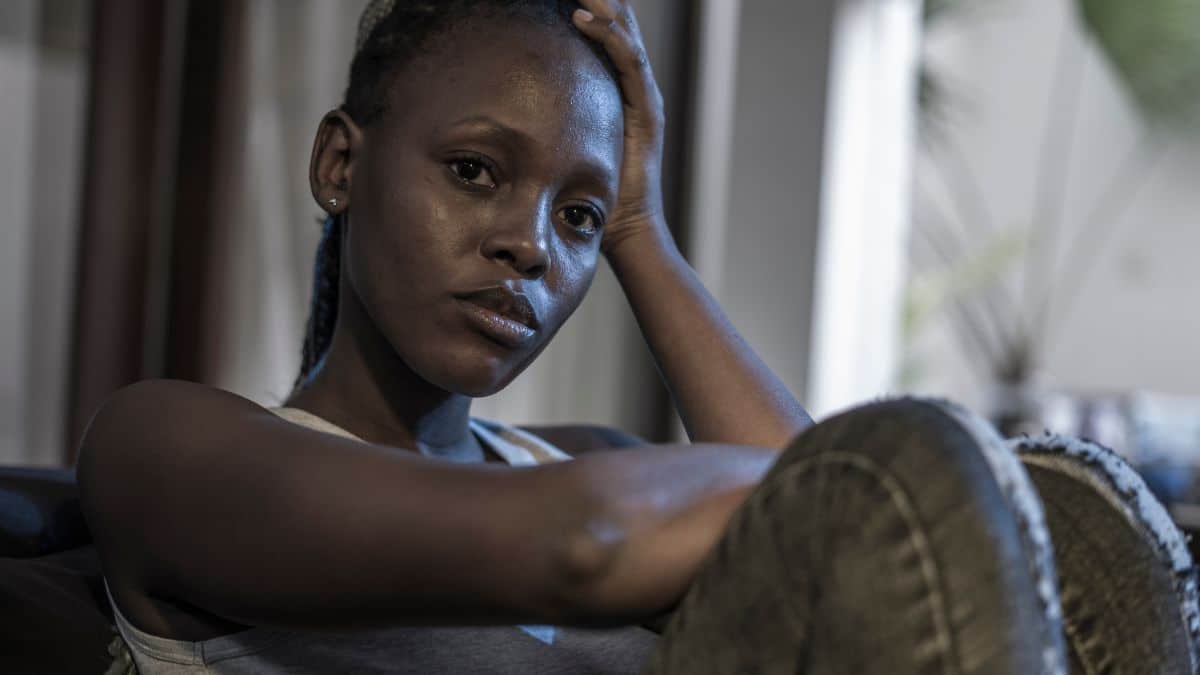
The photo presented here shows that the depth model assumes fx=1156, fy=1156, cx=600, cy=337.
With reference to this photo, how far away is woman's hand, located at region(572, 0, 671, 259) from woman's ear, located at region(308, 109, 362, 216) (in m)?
0.22

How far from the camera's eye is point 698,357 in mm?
950

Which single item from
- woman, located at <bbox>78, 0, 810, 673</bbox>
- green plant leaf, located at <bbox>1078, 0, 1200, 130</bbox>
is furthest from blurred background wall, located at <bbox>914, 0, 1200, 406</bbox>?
woman, located at <bbox>78, 0, 810, 673</bbox>

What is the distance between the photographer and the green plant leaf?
482 cm

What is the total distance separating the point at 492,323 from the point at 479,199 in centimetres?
9

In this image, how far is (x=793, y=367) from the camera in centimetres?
312

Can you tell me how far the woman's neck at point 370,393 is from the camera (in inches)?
38.4

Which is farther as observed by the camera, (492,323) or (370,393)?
(370,393)

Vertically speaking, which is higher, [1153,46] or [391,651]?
[1153,46]

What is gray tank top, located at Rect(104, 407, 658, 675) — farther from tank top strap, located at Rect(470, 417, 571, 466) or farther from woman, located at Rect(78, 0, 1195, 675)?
tank top strap, located at Rect(470, 417, 571, 466)

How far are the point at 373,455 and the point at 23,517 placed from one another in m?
0.47

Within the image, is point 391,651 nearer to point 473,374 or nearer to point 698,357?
point 473,374

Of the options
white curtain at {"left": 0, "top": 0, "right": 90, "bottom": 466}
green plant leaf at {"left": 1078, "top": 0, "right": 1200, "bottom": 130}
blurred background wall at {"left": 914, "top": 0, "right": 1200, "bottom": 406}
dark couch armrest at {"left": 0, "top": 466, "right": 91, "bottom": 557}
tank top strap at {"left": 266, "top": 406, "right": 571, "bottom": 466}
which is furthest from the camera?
blurred background wall at {"left": 914, "top": 0, "right": 1200, "bottom": 406}

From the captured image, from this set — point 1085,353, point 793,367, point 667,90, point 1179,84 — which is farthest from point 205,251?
point 1085,353

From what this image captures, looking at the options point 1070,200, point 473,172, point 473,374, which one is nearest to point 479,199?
point 473,172
